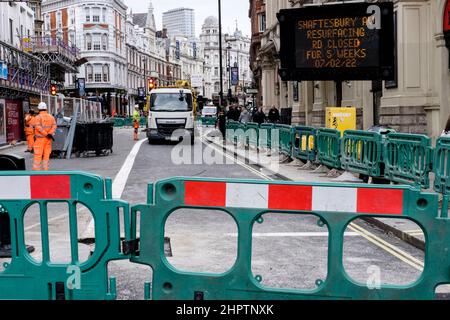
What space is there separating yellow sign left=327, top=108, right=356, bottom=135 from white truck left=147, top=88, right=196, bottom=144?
51.6 feet

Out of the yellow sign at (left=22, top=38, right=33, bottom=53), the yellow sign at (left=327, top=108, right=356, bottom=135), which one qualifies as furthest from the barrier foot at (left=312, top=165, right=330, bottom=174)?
the yellow sign at (left=22, top=38, right=33, bottom=53)

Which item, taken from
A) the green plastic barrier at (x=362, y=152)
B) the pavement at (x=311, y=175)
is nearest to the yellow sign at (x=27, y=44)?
the pavement at (x=311, y=175)

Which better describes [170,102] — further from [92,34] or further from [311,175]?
[92,34]

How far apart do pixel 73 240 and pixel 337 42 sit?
10.2m

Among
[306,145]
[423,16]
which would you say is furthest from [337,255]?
[423,16]

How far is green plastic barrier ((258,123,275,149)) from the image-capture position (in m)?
22.1

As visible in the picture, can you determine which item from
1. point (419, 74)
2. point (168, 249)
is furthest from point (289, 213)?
point (419, 74)

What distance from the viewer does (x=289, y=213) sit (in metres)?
4.68

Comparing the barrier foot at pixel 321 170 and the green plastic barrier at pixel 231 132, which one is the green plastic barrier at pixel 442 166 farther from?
the green plastic barrier at pixel 231 132

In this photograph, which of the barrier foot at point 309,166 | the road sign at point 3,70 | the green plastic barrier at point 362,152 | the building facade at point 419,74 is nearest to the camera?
the green plastic barrier at point 362,152

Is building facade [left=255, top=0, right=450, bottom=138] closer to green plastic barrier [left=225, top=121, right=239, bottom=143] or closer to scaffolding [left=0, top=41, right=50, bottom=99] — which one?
green plastic barrier [left=225, top=121, right=239, bottom=143]

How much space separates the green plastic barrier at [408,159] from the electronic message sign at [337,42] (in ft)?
9.72

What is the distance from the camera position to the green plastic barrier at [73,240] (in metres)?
4.89

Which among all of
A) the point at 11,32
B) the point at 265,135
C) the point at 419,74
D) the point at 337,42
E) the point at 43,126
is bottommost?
the point at 265,135
